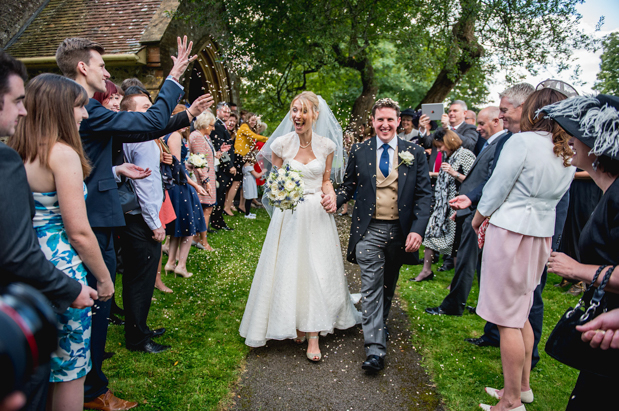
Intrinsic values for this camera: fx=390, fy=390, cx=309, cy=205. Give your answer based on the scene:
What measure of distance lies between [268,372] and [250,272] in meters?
2.79

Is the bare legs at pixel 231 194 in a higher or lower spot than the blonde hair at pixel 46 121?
lower

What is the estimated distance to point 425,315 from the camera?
519cm

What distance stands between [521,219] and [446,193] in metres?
3.48

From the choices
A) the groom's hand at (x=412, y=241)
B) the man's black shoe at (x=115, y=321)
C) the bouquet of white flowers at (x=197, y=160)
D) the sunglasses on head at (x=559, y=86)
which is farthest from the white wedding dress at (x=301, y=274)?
the bouquet of white flowers at (x=197, y=160)

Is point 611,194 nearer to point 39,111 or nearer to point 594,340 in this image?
point 594,340

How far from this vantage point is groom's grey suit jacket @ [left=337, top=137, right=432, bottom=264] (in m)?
3.97

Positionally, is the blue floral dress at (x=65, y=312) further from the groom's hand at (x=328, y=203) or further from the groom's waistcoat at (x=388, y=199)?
the groom's waistcoat at (x=388, y=199)

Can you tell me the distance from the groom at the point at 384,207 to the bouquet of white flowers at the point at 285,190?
1.07ft

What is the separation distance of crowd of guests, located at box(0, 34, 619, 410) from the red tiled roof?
9.06 metres

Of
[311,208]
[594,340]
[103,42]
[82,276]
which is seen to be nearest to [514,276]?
[594,340]

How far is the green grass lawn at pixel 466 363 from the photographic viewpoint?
3.46 meters

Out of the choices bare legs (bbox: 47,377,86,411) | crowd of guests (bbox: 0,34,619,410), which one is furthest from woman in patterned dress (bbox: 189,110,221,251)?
bare legs (bbox: 47,377,86,411)

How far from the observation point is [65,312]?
2.11 m

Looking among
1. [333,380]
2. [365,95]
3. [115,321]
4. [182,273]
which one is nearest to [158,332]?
[115,321]
